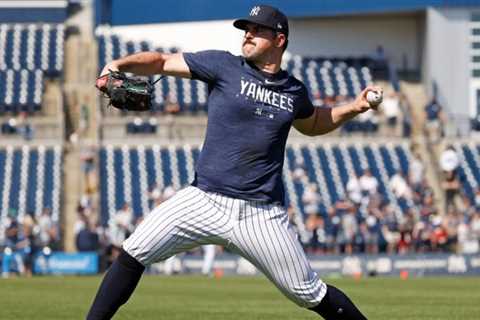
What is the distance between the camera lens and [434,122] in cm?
3631

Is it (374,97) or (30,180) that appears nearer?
(374,97)

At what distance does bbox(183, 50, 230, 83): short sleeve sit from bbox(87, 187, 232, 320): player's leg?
81 centimetres

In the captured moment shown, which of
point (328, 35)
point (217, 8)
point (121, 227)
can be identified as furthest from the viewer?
point (328, 35)

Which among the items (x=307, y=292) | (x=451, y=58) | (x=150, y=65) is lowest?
(x=451, y=58)

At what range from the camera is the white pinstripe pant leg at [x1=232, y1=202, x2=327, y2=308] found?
834 cm

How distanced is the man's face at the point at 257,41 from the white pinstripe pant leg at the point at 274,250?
971mm

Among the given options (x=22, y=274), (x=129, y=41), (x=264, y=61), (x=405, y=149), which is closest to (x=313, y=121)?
(x=264, y=61)

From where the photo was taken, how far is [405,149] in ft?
120

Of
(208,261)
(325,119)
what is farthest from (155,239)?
(208,261)

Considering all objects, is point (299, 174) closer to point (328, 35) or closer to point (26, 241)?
point (328, 35)

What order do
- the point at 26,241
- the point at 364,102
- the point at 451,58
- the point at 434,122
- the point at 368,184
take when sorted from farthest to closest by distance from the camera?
the point at 451,58 < the point at 434,122 < the point at 368,184 < the point at 26,241 < the point at 364,102

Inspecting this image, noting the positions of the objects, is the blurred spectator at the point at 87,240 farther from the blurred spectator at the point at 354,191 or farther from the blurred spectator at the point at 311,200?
the blurred spectator at the point at 354,191

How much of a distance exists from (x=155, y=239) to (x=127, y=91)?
942 millimetres

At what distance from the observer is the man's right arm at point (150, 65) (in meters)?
8.10
